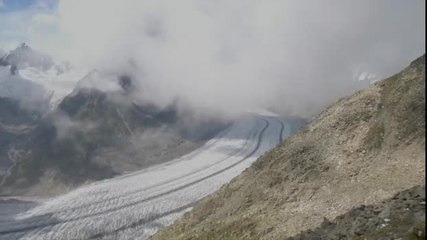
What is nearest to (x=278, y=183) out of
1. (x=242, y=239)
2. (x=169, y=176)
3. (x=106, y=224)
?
(x=242, y=239)

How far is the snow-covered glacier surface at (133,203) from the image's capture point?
11081 centimetres

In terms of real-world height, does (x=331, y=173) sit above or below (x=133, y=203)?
below

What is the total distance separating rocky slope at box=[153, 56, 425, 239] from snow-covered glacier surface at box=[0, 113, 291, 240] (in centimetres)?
4892

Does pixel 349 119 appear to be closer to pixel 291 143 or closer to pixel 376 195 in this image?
pixel 291 143

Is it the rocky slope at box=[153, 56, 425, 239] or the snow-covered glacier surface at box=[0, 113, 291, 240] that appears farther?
the snow-covered glacier surface at box=[0, 113, 291, 240]

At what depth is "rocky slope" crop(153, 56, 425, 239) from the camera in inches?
1698

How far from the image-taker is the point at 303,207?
154 feet

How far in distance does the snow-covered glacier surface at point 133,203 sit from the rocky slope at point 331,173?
48.9 meters

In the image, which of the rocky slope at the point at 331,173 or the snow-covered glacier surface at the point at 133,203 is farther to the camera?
the snow-covered glacier surface at the point at 133,203

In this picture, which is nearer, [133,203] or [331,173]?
[331,173]

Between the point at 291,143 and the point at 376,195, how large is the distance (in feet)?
62.9

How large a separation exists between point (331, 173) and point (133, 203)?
79649mm

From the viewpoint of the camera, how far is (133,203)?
12381cm

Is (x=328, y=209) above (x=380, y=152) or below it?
below
